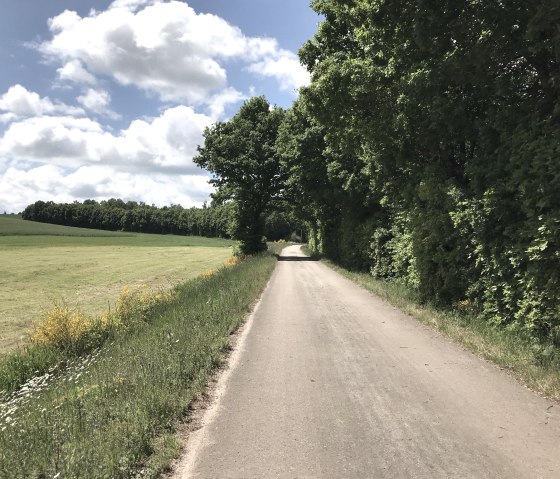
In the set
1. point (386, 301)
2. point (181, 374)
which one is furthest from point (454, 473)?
point (386, 301)

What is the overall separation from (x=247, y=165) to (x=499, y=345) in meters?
37.4

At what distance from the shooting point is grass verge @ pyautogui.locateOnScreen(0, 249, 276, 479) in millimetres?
4066

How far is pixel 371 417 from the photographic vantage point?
547cm

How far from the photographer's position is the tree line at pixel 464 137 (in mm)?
8211

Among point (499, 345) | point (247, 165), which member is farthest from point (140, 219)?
point (499, 345)

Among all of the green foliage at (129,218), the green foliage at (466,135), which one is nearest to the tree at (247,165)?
the green foliage at (466,135)

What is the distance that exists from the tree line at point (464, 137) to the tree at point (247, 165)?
86.6 feet

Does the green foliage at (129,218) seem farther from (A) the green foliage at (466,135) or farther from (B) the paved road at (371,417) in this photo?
(B) the paved road at (371,417)

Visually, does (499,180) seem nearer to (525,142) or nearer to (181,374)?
(525,142)

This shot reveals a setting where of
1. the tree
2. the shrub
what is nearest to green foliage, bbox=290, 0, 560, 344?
the shrub

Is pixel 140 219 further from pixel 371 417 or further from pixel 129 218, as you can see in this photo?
pixel 371 417

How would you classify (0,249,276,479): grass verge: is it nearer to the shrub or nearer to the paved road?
the paved road

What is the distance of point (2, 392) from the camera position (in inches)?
298

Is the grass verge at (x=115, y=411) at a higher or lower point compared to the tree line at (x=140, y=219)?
lower
